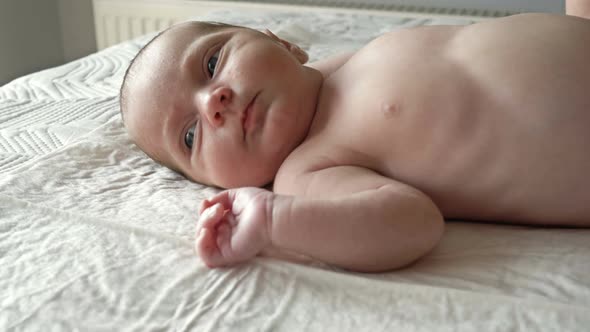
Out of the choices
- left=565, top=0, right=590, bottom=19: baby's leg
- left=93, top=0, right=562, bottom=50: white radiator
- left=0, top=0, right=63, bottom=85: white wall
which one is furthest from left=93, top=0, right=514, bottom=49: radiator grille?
left=565, top=0, right=590, bottom=19: baby's leg

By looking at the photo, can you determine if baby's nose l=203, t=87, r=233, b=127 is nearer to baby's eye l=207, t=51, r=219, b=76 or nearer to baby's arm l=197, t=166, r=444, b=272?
baby's eye l=207, t=51, r=219, b=76

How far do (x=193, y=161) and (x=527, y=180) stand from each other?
43cm

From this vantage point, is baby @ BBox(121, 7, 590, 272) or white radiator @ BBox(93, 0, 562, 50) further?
white radiator @ BBox(93, 0, 562, 50)

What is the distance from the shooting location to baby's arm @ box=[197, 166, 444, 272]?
2.21 feet

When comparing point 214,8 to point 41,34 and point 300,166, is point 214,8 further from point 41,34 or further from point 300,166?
point 300,166

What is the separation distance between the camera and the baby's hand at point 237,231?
0.68 meters

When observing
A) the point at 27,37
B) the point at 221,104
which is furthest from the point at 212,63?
the point at 27,37

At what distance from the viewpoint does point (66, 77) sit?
1501 mm

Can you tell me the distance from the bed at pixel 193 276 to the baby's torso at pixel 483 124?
5 cm

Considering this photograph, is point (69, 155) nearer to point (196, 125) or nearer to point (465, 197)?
point (196, 125)

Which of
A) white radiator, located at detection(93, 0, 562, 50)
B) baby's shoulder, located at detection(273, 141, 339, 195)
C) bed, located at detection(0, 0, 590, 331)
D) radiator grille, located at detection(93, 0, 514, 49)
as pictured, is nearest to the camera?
bed, located at detection(0, 0, 590, 331)

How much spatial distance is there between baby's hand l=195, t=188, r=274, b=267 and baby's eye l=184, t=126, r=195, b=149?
22 cm

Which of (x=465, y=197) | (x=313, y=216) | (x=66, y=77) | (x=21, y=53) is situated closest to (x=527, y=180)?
(x=465, y=197)

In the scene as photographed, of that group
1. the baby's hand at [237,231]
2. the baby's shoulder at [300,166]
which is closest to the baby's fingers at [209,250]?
the baby's hand at [237,231]
